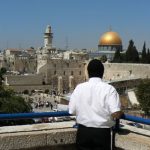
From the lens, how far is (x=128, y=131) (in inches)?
129

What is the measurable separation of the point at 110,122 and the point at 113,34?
61129 millimetres

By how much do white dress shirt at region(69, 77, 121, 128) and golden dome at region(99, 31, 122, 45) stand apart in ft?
198

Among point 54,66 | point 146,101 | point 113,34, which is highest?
point 113,34

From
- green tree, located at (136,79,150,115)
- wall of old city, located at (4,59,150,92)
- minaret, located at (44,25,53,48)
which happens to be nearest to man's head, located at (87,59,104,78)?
green tree, located at (136,79,150,115)

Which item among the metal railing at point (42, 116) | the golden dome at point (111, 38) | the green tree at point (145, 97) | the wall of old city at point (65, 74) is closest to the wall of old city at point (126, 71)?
the wall of old city at point (65, 74)

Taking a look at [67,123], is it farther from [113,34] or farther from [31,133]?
[113,34]

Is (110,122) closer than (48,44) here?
Yes

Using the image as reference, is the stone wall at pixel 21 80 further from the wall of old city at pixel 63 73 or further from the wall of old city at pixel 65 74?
the wall of old city at pixel 63 73

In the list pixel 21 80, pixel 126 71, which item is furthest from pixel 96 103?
pixel 21 80

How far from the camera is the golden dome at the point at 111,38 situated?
208 ft

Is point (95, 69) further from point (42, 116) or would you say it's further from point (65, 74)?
point (65, 74)

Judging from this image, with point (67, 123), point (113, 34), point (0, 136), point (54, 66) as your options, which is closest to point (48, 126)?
point (67, 123)

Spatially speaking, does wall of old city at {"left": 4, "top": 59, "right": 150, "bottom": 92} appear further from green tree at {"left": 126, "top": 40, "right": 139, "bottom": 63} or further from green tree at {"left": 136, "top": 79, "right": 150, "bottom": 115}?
green tree at {"left": 136, "top": 79, "right": 150, "bottom": 115}

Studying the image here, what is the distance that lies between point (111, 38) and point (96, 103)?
60.8 meters
